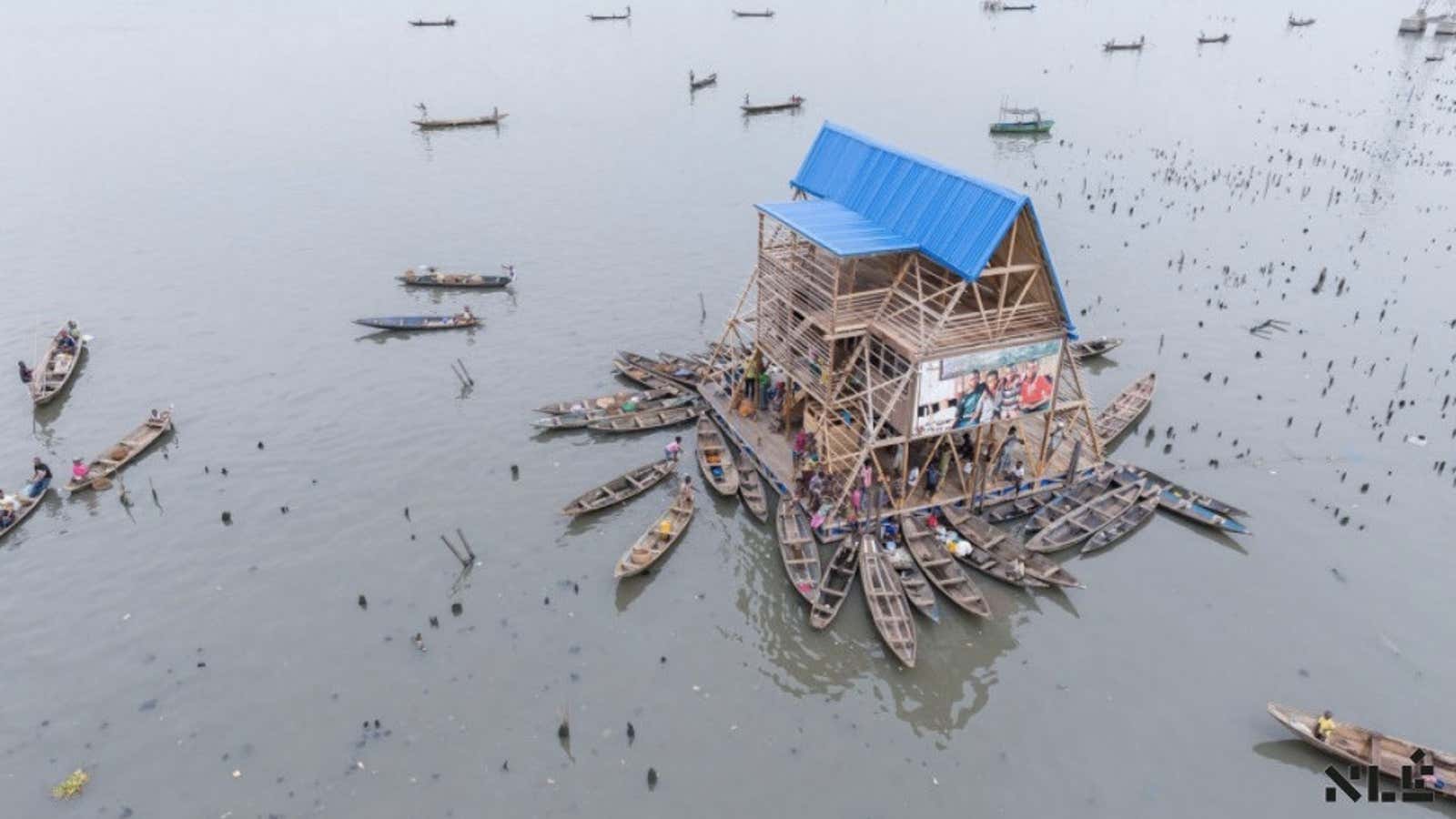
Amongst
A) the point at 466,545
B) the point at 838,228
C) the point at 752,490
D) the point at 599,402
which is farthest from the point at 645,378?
the point at 838,228

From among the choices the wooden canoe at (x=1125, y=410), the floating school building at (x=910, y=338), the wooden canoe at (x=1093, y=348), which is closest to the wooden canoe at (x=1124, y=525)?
the floating school building at (x=910, y=338)

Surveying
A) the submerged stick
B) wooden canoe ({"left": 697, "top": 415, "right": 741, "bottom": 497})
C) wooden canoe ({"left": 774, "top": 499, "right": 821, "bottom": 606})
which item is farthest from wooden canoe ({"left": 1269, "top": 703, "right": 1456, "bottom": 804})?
the submerged stick

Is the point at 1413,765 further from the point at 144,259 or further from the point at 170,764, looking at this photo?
the point at 144,259

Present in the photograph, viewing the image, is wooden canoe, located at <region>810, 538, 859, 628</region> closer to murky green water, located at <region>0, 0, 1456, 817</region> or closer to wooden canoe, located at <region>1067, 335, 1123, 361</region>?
murky green water, located at <region>0, 0, 1456, 817</region>

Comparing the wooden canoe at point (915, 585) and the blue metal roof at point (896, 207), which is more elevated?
the blue metal roof at point (896, 207)

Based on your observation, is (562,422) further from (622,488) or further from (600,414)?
(622,488)

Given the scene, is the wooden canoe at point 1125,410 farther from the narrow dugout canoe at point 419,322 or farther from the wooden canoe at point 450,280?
the wooden canoe at point 450,280
